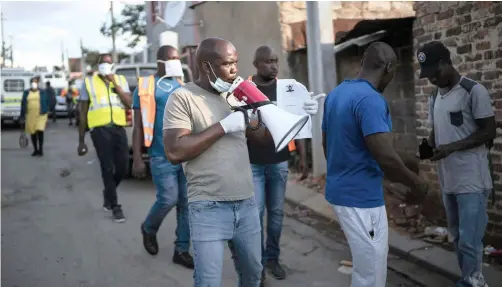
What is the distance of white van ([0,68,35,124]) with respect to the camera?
22.5 metres

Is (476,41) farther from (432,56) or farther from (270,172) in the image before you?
(270,172)

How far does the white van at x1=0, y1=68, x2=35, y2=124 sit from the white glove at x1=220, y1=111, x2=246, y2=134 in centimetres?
2096

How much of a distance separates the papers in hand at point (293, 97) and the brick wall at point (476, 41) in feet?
6.49

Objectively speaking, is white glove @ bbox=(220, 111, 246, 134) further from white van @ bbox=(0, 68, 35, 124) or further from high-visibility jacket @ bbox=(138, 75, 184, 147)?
white van @ bbox=(0, 68, 35, 124)

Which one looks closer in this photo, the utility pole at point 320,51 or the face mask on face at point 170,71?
the face mask on face at point 170,71

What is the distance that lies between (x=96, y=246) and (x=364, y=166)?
12.0ft

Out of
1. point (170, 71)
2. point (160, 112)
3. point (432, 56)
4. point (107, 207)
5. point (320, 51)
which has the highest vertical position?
point (320, 51)

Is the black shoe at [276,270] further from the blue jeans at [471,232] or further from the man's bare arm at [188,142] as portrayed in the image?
the man's bare arm at [188,142]

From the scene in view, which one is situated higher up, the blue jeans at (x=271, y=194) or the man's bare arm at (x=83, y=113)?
the man's bare arm at (x=83, y=113)

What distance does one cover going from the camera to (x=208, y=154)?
304 cm

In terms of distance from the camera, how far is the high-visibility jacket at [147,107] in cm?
514

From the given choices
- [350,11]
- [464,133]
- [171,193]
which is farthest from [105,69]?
[350,11]

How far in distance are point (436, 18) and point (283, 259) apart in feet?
9.35

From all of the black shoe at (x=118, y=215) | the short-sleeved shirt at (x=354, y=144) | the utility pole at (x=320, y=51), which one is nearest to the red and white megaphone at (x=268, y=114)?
the short-sleeved shirt at (x=354, y=144)
